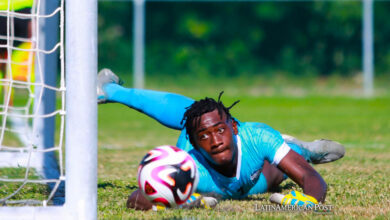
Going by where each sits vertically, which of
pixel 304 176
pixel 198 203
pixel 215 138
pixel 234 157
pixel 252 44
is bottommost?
pixel 198 203

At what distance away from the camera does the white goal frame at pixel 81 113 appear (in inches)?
124

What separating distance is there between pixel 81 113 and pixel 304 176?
59.0 inches

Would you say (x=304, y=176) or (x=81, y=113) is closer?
(x=81, y=113)

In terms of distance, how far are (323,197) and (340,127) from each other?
7.22 m

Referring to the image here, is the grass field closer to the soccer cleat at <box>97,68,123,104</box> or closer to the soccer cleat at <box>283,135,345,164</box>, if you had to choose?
the soccer cleat at <box>283,135,345,164</box>

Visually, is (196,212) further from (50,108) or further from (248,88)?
(248,88)

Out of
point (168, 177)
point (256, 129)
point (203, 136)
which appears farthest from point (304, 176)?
point (168, 177)

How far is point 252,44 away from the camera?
24.2m

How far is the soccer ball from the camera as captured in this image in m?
3.37

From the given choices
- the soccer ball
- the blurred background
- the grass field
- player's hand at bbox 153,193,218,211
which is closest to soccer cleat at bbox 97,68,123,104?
the grass field

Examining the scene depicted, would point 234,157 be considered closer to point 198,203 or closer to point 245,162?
point 245,162

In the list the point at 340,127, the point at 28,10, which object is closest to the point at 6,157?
the point at 28,10

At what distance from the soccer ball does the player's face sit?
1.28 ft

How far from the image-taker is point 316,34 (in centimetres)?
2397
